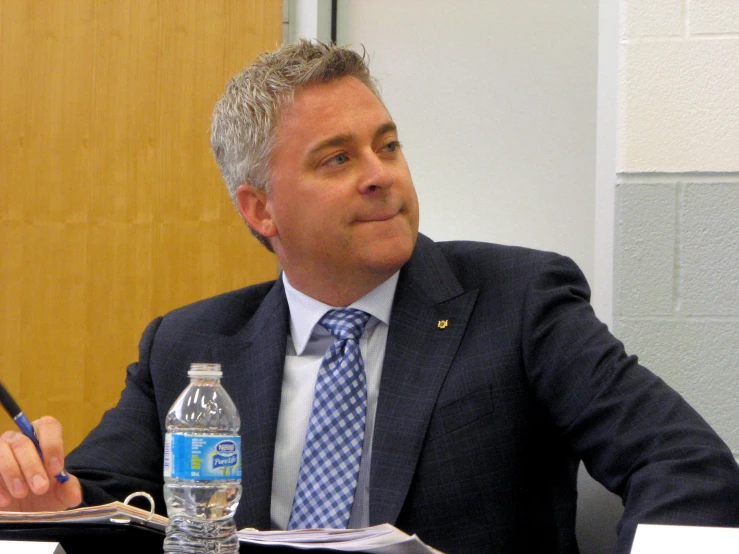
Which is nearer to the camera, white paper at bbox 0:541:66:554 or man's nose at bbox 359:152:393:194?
white paper at bbox 0:541:66:554

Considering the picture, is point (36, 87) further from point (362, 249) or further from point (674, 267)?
point (674, 267)

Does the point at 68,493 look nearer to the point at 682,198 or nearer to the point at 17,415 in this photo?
the point at 17,415

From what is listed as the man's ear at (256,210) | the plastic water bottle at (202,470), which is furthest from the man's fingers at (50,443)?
the man's ear at (256,210)

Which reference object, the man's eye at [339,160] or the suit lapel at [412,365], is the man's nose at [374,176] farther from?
the suit lapel at [412,365]

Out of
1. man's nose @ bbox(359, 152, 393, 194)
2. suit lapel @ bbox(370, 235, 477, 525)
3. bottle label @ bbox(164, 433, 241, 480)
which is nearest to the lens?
bottle label @ bbox(164, 433, 241, 480)

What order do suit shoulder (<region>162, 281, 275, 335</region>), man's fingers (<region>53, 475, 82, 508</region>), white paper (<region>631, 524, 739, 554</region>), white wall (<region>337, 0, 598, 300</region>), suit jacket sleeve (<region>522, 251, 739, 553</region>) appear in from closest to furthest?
white paper (<region>631, 524, 739, 554</region>)
suit jacket sleeve (<region>522, 251, 739, 553</region>)
man's fingers (<region>53, 475, 82, 508</region>)
suit shoulder (<region>162, 281, 275, 335</region>)
white wall (<region>337, 0, 598, 300</region>)

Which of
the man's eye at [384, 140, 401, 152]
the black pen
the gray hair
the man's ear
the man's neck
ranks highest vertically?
the gray hair

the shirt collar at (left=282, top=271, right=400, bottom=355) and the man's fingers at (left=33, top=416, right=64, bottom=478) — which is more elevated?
the shirt collar at (left=282, top=271, right=400, bottom=355)

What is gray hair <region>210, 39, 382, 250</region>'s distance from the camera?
1772 mm

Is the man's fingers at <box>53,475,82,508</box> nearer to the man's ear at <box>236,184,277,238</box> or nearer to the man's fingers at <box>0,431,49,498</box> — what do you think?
the man's fingers at <box>0,431,49,498</box>

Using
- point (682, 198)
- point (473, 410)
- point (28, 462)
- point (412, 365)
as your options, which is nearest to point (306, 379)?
point (412, 365)

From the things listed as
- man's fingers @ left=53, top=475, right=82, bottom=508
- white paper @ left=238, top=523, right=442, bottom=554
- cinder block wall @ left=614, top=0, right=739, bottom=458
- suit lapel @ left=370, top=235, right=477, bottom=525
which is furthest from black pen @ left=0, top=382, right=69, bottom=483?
cinder block wall @ left=614, top=0, right=739, bottom=458

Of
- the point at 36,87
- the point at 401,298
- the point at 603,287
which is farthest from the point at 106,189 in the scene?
the point at 603,287

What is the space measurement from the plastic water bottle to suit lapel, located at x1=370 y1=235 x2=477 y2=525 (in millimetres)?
265
